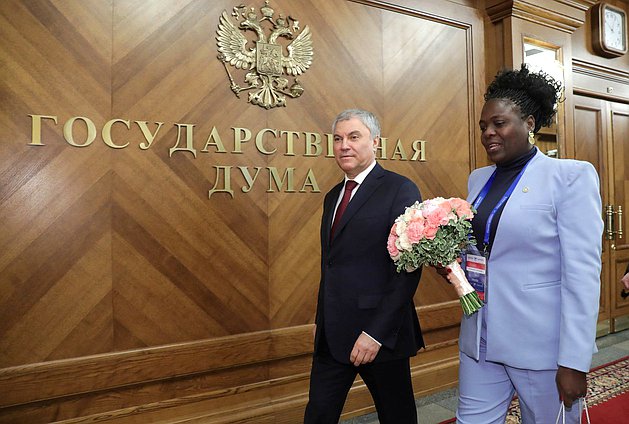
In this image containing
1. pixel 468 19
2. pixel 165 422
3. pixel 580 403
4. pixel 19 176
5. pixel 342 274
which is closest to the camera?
pixel 580 403

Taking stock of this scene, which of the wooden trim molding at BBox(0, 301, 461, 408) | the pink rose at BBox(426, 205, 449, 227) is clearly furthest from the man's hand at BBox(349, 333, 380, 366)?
the wooden trim molding at BBox(0, 301, 461, 408)

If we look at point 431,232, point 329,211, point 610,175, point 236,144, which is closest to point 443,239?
point 431,232

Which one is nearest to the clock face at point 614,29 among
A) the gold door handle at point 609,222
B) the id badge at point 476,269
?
the gold door handle at point 609,222

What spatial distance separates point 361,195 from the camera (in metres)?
2.20

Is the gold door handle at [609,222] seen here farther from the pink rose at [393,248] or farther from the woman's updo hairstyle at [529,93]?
the pink rose at [393,248]

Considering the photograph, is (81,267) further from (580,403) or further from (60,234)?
(580,403)

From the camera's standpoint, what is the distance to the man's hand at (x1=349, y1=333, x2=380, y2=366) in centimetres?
202

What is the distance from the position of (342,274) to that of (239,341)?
1197mm

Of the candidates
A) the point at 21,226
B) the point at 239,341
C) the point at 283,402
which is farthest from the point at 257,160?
the point at 283,402

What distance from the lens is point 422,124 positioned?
12.7ft

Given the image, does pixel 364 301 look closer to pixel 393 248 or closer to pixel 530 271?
pixel 393 248

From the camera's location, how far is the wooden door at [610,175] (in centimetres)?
536

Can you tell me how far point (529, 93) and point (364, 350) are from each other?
1.21 m

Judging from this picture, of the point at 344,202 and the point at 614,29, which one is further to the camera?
the point at 614,29
